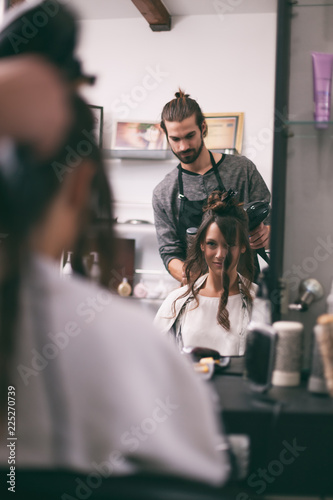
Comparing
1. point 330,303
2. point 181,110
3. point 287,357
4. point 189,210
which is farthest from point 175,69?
point 287,357

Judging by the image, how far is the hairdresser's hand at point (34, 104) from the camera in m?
0.61

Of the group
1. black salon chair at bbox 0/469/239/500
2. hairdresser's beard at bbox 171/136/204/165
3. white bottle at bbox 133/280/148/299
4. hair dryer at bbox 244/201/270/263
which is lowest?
black salon chair at bbox 0/469/239/500

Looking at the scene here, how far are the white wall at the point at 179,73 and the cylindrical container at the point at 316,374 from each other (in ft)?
7.18

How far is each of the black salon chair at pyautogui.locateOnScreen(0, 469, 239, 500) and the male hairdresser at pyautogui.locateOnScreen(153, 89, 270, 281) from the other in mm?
1767

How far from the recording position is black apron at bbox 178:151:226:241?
2.40 meters

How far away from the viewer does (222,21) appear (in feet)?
10.8

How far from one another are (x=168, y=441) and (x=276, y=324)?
596 millimetres

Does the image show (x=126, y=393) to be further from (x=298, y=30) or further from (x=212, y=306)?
(x=212, y=306)

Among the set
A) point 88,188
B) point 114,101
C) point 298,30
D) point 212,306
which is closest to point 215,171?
point 212,306

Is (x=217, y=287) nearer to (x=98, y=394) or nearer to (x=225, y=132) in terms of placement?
(x=225, y=132)

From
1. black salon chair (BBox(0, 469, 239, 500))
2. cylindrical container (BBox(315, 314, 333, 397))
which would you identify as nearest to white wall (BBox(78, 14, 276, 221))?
cylindrical container (BBox(315, 314, 333, 397))

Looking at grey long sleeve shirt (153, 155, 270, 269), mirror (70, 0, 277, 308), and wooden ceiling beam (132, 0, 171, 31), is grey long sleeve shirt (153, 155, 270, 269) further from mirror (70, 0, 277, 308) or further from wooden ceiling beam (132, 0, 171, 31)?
wooden ceiling beam (132, 0, 171, 31)

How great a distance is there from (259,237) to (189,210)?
0.40 meters

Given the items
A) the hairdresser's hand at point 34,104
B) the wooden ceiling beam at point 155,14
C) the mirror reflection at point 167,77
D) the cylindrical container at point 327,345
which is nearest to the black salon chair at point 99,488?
the hairdresser's hand at point 34,104
